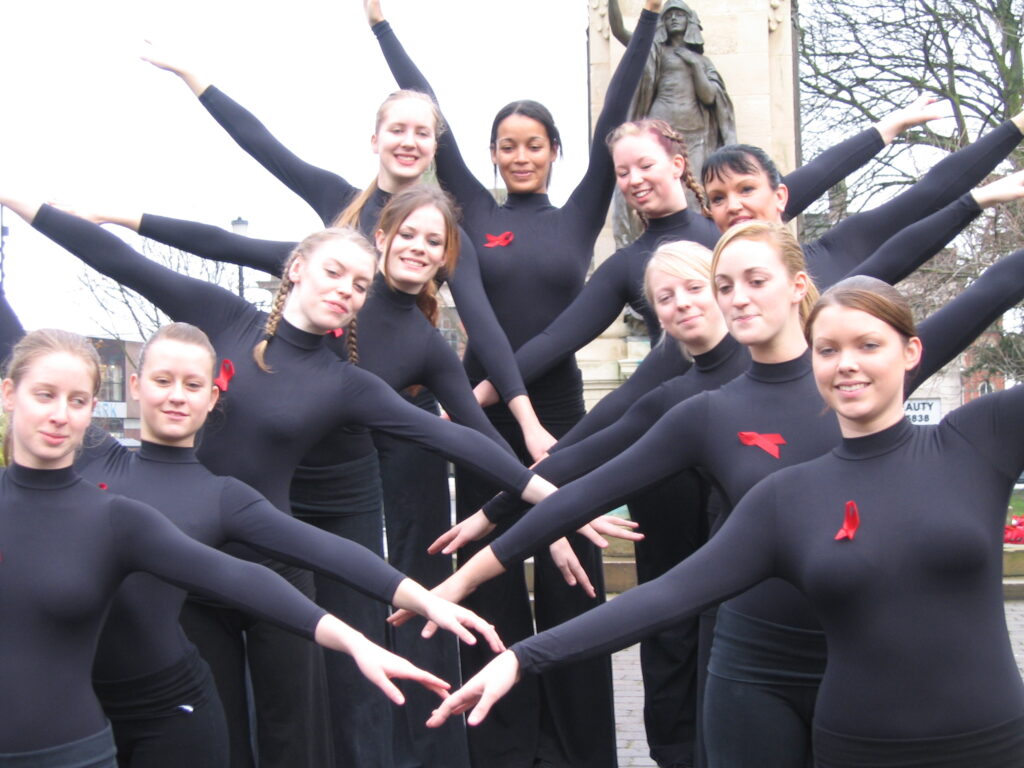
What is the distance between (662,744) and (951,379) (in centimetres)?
3577

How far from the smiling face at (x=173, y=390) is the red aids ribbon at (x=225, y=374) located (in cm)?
33

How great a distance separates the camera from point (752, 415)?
11.7ft

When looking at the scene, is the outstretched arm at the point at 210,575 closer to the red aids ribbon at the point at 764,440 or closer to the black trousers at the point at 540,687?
the red aids ribbon at the point at 764,440

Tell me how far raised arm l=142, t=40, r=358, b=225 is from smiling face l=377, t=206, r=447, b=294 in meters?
0.61

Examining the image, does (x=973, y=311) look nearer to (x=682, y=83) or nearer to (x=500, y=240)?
(x=500, y=240)

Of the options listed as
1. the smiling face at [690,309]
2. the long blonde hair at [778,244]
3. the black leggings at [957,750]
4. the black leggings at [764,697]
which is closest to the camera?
the black leggings at [957,750]

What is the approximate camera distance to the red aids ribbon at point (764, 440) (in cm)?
350

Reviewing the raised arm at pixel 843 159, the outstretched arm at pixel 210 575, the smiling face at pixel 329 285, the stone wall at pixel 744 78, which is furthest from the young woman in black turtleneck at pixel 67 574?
the stone wall at pixel 744 78

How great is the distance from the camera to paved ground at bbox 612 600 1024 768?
20.9 ft

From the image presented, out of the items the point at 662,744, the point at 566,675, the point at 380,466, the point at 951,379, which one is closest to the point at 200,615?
the point at 380,466

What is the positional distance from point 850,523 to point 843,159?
275 cm

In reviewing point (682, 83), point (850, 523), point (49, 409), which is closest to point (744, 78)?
point (682, 83)

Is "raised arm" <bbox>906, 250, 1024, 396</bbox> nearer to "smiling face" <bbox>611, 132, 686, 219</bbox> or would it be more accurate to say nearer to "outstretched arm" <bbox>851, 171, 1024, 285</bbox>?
"outstretched arm" <bbox>851, 171, 1024, 285</bbox>

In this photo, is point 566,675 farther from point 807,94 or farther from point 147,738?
point 807,94
